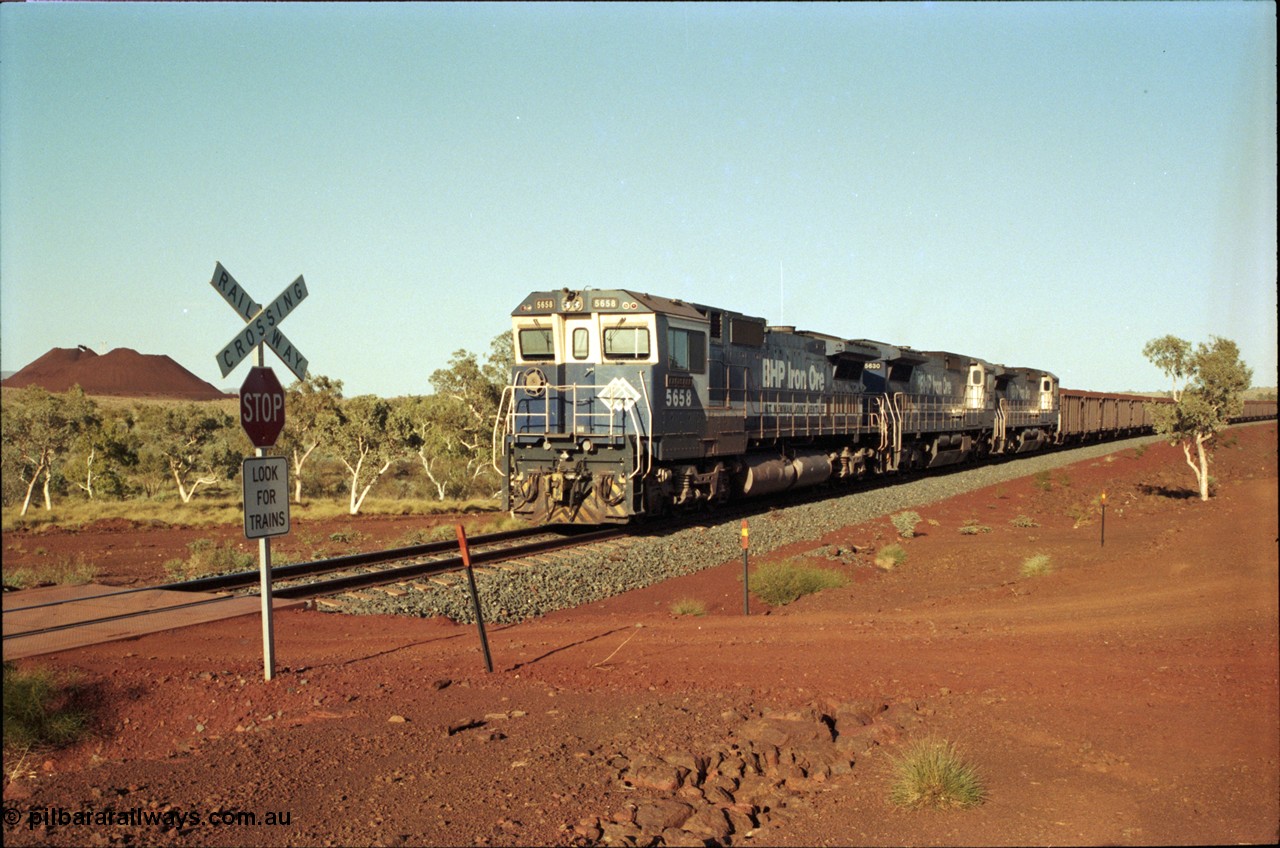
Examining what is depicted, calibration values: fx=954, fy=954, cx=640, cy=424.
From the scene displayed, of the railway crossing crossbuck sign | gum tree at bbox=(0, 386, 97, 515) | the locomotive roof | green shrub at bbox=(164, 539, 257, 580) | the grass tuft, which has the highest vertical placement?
the locomotive roof

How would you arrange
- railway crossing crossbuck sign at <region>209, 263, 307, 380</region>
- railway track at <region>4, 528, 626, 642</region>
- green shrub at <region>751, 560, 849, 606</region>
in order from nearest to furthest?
1. railway crossing crossbuck sign at <region>209, 263, 307, 380</region>
2. railway track at <region>4, 528, 626, 642</region>
3. green shrub at <region>751, 560, 849, 606</region>

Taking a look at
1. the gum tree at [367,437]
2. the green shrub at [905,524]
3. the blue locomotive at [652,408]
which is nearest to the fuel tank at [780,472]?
the blue locomotive at [652,408]

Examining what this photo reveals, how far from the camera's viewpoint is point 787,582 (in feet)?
45.6

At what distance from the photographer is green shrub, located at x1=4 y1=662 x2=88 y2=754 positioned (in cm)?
693

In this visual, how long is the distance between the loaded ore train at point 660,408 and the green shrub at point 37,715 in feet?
34.8

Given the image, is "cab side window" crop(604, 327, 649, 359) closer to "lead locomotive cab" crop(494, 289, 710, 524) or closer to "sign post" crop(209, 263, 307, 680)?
"lead locomotive cab" crop(494, 289, 710, 524)

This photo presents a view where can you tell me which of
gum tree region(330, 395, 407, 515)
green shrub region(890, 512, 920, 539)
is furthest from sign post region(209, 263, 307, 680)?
gum tree region(330, 395, 407, 515)

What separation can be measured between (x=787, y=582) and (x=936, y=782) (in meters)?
7.92

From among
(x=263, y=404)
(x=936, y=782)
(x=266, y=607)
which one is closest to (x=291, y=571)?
(x=266, y=607)

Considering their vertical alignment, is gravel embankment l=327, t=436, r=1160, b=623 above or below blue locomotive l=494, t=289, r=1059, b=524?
Result: below

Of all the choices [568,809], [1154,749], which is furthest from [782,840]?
[1154,749]

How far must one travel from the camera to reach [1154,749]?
6.69 m

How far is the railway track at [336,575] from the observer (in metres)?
11.2

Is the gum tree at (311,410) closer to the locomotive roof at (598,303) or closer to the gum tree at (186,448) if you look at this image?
the gum tree at (186,448)
